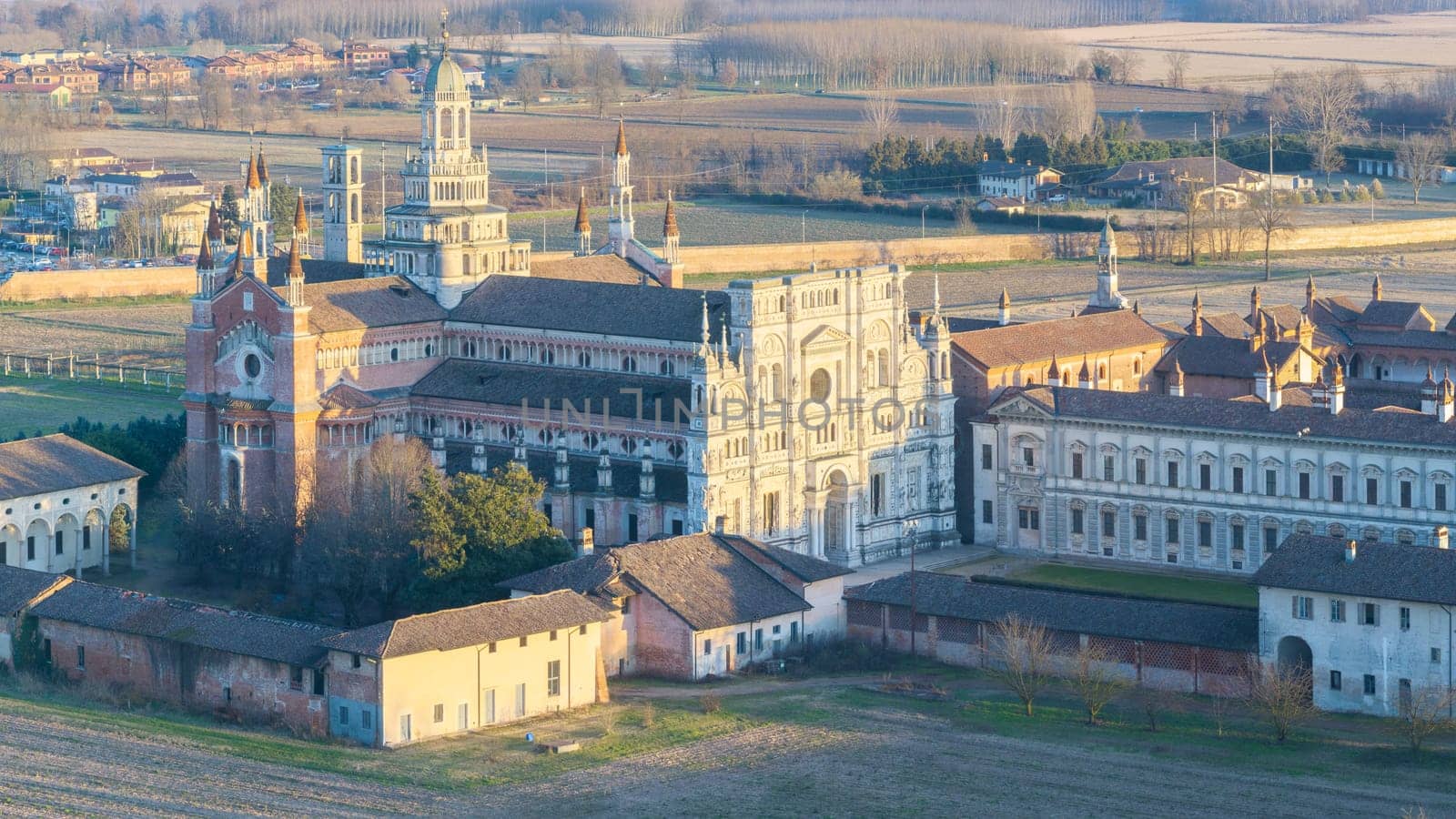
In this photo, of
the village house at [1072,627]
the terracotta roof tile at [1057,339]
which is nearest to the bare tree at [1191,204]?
the terracotta roof tile at [1057,339]

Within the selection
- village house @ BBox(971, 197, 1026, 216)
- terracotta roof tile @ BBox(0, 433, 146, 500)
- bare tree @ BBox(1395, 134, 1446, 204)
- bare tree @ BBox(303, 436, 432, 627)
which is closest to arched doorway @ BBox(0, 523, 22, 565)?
terracotta roof tile @ BBox(0, 433, 146, 500)

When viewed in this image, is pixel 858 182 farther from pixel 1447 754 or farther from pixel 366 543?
pixel 1447 754

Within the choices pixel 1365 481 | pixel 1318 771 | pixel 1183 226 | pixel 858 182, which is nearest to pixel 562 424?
pixel 1365 481

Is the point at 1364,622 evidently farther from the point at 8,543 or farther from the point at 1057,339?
the point at 8,543

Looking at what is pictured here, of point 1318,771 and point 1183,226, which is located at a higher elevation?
point 1183,226

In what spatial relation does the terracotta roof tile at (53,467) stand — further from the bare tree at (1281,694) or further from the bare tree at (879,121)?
the bare tree at (879,121)

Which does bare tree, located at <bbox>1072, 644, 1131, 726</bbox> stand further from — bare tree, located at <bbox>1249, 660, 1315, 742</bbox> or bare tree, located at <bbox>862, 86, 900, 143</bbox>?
bare tree, located at <bbox>862, 86, 900, 143</bbox>

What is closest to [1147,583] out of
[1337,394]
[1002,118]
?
[1337,394]
